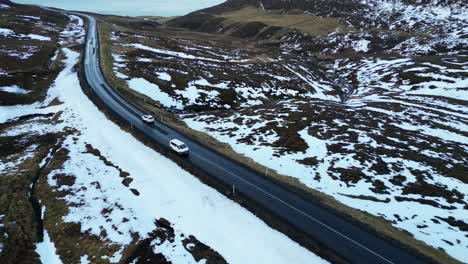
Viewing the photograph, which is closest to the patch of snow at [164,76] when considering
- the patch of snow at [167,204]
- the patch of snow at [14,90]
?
the patch of snow at [14,90]

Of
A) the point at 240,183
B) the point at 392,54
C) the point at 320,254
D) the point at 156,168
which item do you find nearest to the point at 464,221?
the point at 320,254

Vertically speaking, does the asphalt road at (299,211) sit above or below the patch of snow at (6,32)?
below

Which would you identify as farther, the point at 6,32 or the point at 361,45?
the point at 361,45

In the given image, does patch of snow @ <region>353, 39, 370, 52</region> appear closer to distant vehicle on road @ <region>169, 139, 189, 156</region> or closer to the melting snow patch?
distant vehicle on road @ <region>169, 139, 189, 156</region>

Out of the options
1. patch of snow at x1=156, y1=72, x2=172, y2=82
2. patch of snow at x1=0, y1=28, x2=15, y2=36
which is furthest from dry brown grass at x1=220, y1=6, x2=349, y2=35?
patch of snow at x1=0, y1=28, x2=15, y2=36

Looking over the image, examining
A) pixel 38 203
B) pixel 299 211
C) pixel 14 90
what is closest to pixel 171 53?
pixel 14 90

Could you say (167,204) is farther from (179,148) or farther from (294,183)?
(294,183)

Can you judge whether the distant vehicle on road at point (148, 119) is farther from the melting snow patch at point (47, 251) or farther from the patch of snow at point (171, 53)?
the patch of snow at point (171, 53)
